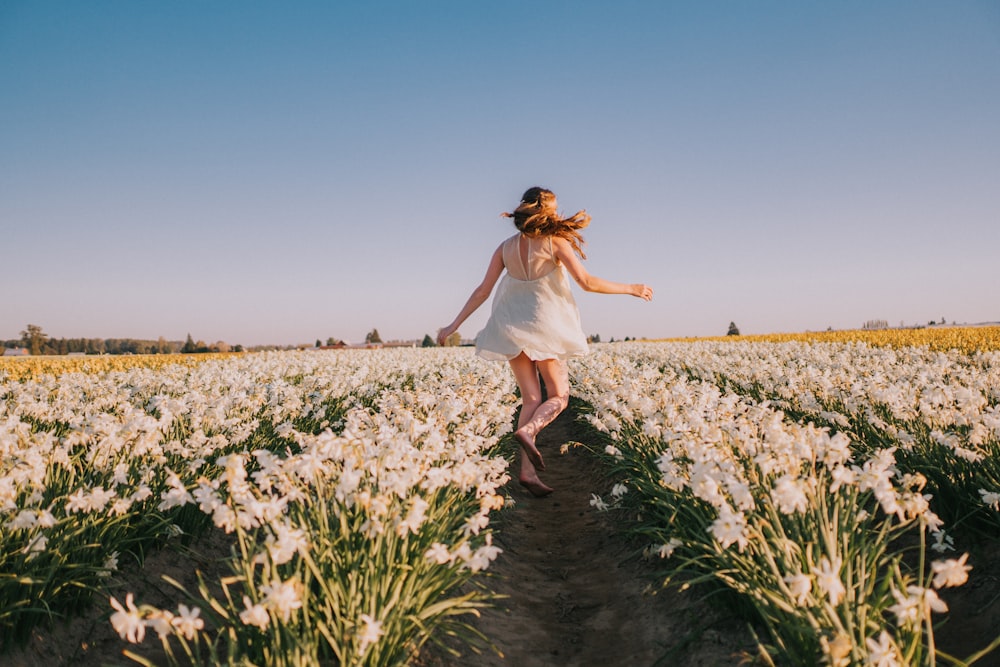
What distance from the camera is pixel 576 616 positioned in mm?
4477

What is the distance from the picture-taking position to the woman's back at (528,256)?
21.1ft

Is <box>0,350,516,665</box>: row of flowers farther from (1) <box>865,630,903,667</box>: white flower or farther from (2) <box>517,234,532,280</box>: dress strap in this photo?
(2) <box>517,234,532,280</box>: dress strap

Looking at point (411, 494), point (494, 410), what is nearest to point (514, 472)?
point (494, 410)

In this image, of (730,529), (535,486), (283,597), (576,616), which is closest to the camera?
(283,597)

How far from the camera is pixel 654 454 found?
18.1 ft

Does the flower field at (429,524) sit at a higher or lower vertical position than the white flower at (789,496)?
lower

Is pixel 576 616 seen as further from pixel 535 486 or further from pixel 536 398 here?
pixel 536 398

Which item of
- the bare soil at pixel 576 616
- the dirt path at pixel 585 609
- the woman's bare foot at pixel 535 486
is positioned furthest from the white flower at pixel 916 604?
the woman's bare foot at pixel 535 486

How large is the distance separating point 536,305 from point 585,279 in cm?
59

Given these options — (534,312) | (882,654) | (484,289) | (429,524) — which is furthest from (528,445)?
(882,654)

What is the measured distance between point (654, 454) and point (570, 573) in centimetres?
127

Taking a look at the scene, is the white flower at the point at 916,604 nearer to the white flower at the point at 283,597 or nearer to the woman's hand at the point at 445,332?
the white flower at the point at 283,597

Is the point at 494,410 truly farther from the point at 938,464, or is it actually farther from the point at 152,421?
the point at 938,464

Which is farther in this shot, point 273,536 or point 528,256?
point 528,256
